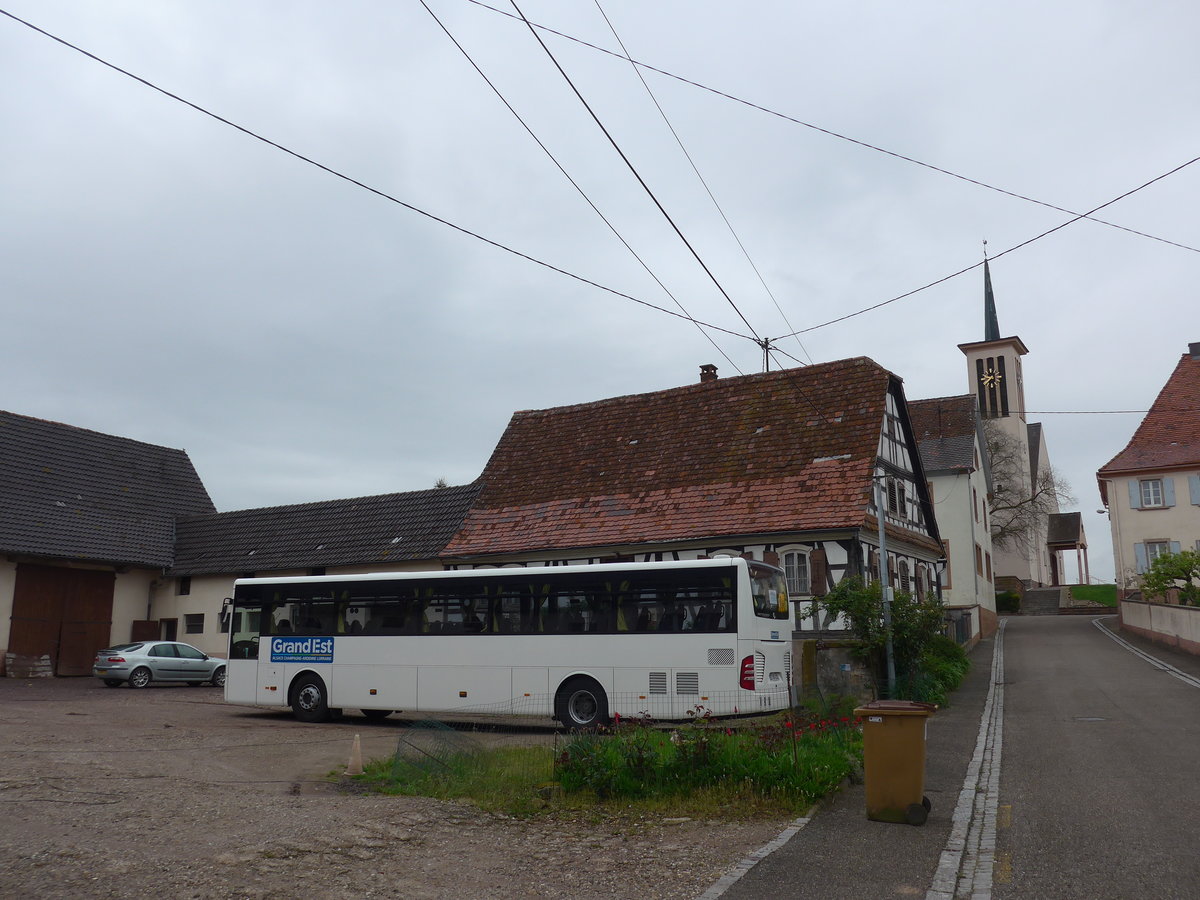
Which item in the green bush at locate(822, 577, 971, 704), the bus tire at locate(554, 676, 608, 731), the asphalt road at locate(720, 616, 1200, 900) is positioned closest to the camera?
the asphalt road at locate(720, 616, 1200, 900)

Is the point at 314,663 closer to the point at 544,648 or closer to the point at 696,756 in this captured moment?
the point at 544,648

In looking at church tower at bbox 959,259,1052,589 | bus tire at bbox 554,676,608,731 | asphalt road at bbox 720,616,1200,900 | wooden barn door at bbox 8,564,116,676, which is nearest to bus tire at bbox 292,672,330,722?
bus tire at bbox 554,676,608,731

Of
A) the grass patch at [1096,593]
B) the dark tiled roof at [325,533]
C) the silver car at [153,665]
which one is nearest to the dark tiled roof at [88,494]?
the dark tiled roof at [325,533]

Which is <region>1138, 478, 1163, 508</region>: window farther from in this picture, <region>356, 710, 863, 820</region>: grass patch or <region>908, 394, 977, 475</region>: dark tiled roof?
<region>356, 710, 863, 820</region>: grass patch

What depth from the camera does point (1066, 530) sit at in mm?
79375

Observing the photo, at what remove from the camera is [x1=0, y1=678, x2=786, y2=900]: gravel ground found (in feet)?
22.8

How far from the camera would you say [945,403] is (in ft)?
149

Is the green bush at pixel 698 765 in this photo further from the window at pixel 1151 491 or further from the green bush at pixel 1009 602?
the green bush at pixel 1009 602

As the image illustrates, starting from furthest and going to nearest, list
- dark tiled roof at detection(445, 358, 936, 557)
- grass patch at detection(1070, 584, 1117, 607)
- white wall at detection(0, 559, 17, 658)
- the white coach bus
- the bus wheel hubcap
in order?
grass patch at detection(1070, 584, 1117, 607) < white wall at detection(0, 559, 17, 658) < dark tiled roof at detection(445, 358, 936, 557) < the bus wheel hubcap < the white coach bus

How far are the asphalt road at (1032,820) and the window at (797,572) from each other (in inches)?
190

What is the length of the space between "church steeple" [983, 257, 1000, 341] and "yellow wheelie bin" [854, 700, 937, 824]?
74561 millimetres

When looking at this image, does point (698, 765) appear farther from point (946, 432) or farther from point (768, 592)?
point (946, 432)

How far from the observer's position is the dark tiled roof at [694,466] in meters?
23.4

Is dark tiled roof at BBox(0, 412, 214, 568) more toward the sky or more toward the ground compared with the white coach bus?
more toward the sky
